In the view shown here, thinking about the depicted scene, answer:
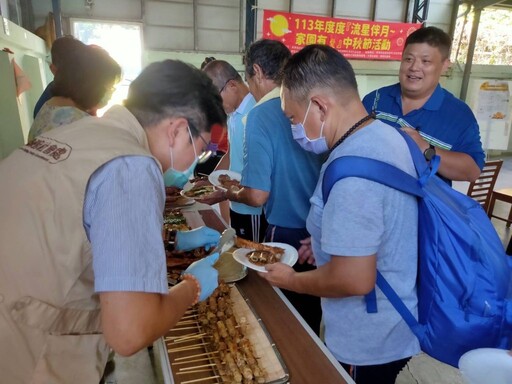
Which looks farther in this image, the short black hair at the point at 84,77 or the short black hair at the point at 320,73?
the short black hair at the point at 84,77

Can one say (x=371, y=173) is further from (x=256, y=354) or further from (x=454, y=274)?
(x=256, y=354)

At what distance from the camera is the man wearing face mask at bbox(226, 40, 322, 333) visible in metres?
1.84

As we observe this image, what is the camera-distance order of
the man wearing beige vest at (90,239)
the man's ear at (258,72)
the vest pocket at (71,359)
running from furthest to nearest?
the man's ear at (258,72) → the vest pocket at (71,359) → the man wearing beige vest at (90,239)

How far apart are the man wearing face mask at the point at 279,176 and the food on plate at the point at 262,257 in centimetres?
33

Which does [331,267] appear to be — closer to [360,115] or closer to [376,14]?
[360,115]

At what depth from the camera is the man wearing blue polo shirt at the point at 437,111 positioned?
1997 mm

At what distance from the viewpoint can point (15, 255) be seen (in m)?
0.85

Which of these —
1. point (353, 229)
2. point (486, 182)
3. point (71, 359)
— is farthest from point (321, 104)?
point (486, 182)

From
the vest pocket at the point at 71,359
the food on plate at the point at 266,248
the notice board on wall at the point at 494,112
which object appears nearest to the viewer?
the vest pocket at the point at 71,359

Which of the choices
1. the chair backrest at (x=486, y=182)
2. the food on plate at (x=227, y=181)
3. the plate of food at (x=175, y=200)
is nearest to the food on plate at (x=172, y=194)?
the plate of food at (x=175, y=200)

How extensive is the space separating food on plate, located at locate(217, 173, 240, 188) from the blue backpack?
150cm

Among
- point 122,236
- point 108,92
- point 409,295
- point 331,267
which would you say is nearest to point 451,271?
point 409,295

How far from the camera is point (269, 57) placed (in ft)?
7.16

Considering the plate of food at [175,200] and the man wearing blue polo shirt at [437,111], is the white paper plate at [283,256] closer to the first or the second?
the man wearing blue polo shirt at [437,111]
